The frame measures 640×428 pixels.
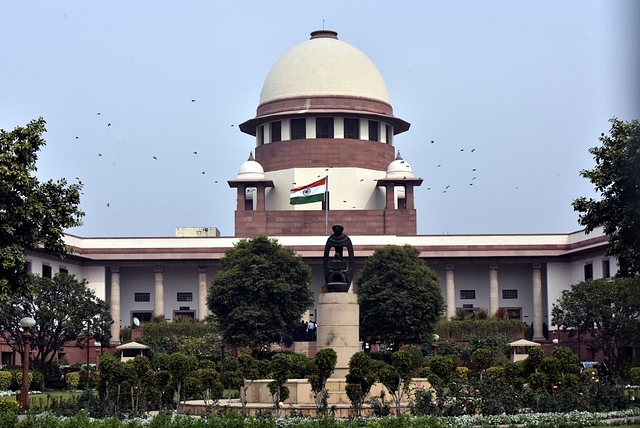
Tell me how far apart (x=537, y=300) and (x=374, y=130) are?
47.8 feet

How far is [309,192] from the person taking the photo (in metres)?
71.2

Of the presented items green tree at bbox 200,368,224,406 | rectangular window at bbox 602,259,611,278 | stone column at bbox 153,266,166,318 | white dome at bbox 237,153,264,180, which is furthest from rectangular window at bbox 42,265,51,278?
green tree at bbox 200,368,224,406

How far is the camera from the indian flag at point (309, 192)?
70.9 metres

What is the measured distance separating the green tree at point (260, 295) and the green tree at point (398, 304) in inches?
115

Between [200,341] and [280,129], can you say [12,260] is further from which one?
[280,129]

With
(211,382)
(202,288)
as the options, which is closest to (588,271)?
(202,288)

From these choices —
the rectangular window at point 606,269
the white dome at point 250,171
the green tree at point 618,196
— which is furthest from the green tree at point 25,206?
the white dome at point 250,171

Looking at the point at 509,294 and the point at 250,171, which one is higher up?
the point at 250,171

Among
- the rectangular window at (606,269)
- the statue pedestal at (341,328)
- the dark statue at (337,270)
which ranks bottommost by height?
the statue pedestal at (341,328)

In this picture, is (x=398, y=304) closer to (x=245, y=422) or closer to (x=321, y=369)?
(x=321, y=369)

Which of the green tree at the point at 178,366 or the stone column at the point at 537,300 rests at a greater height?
the stone column at the point at 537,300

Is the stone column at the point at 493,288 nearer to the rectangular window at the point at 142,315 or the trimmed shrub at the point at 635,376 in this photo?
the rectangular window at the point at 142,315

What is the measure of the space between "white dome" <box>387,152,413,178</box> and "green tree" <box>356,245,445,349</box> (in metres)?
14.1

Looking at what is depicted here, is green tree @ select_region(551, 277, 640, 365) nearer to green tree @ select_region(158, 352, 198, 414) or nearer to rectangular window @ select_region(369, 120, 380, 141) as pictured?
rectangular window @ select_region(369, 120, 380, 141)
